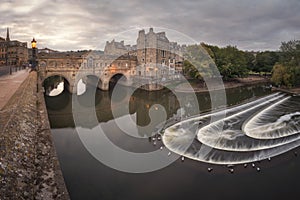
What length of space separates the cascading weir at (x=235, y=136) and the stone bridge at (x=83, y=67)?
25861 millimetres

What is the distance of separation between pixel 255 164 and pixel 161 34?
145 feet

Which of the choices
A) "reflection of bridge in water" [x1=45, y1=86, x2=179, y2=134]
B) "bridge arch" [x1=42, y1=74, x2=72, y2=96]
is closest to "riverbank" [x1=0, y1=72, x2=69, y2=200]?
"reflection of bridge in water" [x1=45, y1=86, x2=179, y2=134]

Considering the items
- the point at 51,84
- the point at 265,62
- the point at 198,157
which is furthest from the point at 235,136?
the point at 265,62

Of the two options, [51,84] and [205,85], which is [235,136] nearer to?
[205,85]

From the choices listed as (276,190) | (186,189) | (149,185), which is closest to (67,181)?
(149,185)

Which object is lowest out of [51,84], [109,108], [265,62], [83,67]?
[109,108]

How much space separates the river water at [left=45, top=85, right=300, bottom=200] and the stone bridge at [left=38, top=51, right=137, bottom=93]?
1424 centimetres

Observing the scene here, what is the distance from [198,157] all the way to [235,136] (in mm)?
5104

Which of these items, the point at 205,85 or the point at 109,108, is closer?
the point at 109,108

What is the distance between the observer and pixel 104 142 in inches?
711

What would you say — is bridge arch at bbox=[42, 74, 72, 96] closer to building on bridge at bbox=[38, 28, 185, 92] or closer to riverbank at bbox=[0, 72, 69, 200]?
building on bridge at bbox=[38, 28, 185, 92]

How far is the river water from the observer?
1164 cm

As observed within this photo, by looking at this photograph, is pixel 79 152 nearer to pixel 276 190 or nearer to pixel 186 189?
pixel 186 189

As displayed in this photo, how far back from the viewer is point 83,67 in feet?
143
